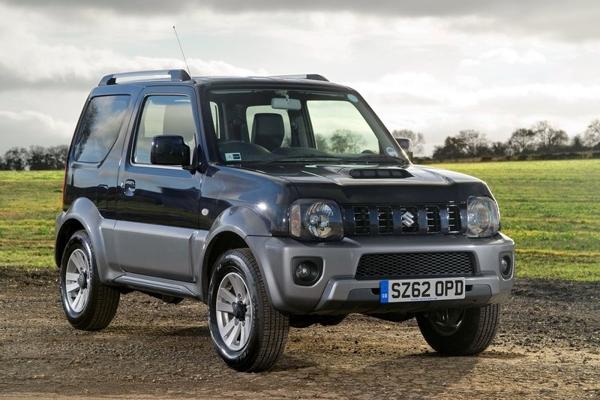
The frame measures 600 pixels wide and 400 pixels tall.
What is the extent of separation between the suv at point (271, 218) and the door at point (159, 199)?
1 cm

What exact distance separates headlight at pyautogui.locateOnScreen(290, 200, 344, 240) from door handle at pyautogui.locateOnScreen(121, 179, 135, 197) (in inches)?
88.7

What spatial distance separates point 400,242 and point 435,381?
0.95m

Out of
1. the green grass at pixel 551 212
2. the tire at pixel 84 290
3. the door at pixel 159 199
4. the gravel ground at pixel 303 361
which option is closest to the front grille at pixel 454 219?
the gravel ground at pixel 303 361

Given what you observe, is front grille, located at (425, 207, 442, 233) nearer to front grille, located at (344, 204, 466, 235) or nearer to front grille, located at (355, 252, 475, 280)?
front grille, located at (344, 204, 466, 235)

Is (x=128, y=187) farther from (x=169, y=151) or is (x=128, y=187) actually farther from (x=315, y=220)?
(x=315, y=220)

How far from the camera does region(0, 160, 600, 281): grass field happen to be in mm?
24688

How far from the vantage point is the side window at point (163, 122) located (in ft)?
29.3

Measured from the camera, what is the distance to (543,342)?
10.1m

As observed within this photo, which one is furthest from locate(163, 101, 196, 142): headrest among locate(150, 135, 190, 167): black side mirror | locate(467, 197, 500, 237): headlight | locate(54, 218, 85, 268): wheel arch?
locate(467, 197, 500, 237): headlight

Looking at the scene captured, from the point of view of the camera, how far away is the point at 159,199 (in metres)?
9.02

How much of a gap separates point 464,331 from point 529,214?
30.0 m

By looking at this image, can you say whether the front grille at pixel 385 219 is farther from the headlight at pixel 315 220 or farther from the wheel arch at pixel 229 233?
the wheel arch at pixel 229 233

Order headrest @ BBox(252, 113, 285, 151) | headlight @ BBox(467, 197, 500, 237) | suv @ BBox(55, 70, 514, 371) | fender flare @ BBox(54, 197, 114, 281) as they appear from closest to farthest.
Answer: suv @ BBox(55, 70, 514, 371)
headlight @ BBox(467, 197, 500, 237)
headrest @ BBox(252, 113, 285, 151)
fender flare @ BBox(54, 197, 114, 281)

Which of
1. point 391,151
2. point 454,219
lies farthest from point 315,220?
point 391,151
